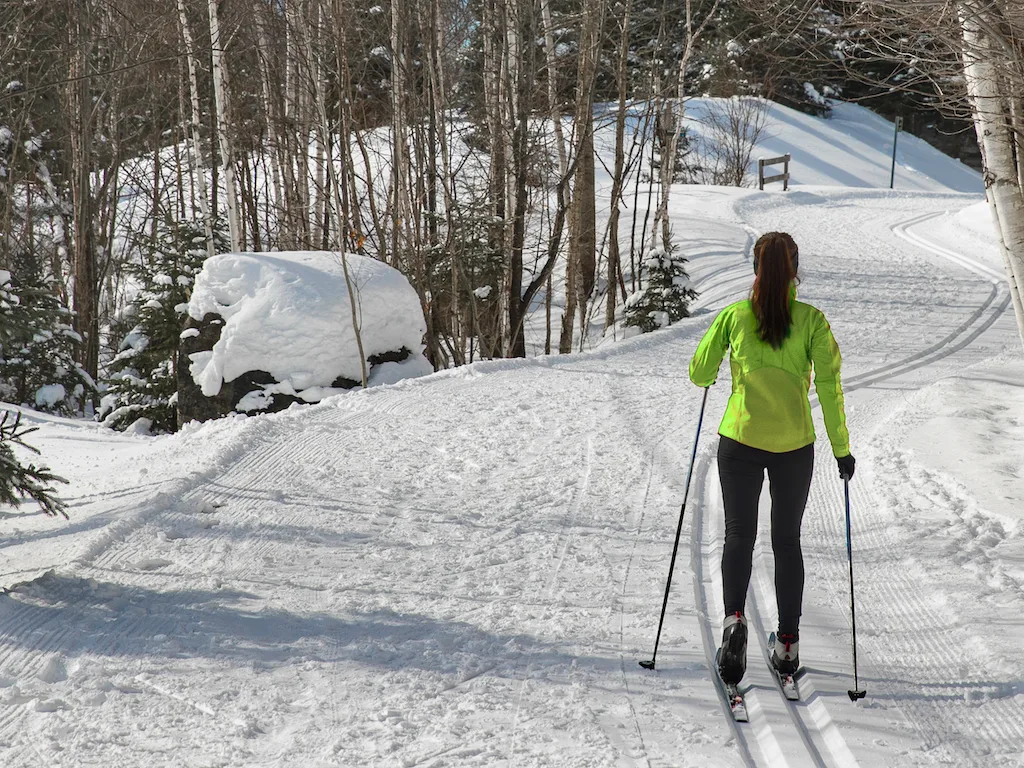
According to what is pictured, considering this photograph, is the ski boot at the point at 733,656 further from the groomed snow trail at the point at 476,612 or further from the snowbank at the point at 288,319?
the snowbank at the point at 288,319

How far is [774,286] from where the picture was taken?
3.91 metres

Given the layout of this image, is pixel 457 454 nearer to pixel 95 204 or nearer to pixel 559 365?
pixel 559 365

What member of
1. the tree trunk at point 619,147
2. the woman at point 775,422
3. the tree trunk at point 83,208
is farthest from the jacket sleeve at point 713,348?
the tree trunk at point 83,208

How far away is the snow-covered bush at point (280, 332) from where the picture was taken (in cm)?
1088

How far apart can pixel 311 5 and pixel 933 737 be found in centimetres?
1413

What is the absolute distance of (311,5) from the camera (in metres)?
14.7

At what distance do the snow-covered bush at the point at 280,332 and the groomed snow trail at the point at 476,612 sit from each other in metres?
2.17

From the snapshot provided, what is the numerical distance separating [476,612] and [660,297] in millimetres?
13537

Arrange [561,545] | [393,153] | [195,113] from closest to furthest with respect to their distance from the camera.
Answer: [561,545] → [195,113] → [393,153]

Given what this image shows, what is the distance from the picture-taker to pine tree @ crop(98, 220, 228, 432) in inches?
527

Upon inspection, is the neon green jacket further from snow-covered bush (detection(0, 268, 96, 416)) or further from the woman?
snow-covered bush (detection(0, 268, 96, 416))

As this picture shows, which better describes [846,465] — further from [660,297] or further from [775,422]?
[660,297]

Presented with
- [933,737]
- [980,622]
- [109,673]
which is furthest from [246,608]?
[980,622]

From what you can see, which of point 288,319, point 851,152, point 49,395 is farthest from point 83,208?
point 851,152
